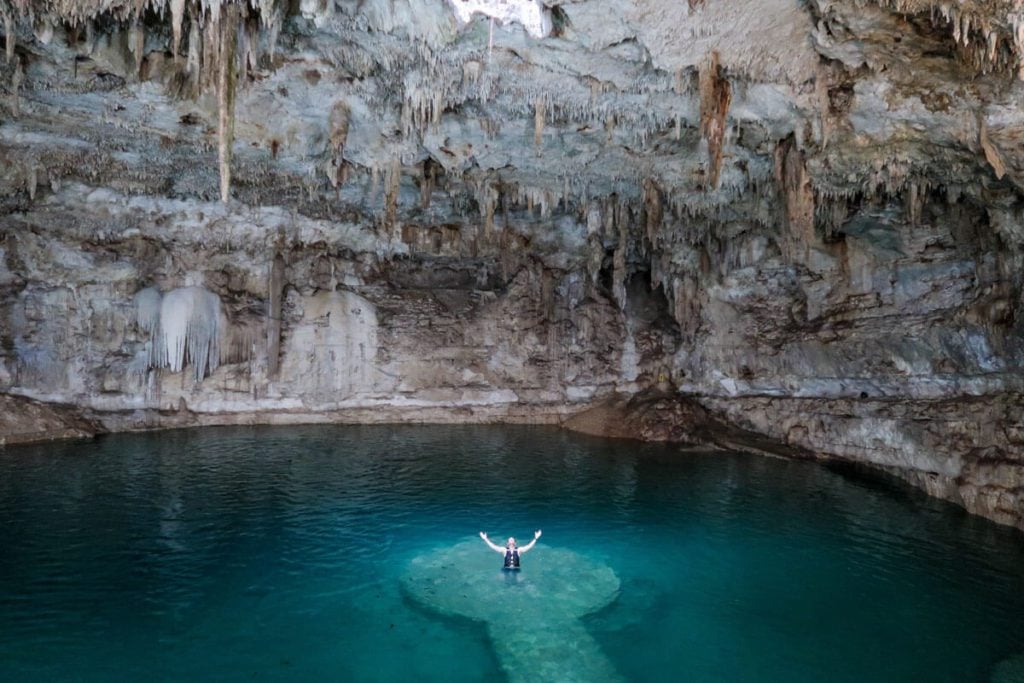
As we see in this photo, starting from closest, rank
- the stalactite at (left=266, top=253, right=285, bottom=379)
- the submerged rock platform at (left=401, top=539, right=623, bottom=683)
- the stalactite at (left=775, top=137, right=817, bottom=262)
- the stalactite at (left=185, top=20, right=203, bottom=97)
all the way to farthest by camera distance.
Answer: the submerged rock platform at (left=401, top=539, right=623, bottom=683) → the stalactite at (left=185, top=20, right=203, bottom=97) → the stalactite at (left=775, top=137, right=817, bottom=262) → the stalactite at (left=266, top=253, right=285, bottom=379)

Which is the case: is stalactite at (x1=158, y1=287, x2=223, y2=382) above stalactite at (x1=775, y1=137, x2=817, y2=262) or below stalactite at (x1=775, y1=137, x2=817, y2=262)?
below

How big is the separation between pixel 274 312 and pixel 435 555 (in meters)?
10.7

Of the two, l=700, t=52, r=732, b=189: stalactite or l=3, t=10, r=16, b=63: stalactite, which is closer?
l=3, t=10, r=16, b=63: stalactite

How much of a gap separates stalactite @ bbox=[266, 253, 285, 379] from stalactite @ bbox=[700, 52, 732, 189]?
462 inches

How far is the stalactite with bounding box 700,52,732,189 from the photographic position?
7852 millimetres

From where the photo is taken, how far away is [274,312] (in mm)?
17250

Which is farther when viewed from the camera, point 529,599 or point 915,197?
point 915,197

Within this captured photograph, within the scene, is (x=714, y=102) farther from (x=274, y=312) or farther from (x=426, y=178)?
(x=274, y=312)

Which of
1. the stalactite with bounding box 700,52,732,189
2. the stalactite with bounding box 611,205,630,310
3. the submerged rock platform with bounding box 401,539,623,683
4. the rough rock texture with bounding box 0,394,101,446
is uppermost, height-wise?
the stalactite with bounding box 700,52,732,189

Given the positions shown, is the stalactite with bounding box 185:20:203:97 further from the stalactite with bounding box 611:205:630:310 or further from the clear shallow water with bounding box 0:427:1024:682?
the stalactite with bounding box 611:205:630:310

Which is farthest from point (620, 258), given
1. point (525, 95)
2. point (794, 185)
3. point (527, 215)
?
point (525, 95)

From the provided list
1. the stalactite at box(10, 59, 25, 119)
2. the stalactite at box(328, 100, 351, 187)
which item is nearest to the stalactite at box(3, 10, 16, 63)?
the stalactite at box(10, 59, 25, 119)

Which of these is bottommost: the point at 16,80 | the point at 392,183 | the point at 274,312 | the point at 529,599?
the point at 529,599

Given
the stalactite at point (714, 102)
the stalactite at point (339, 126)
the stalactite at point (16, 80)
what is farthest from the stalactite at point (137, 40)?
the stalactite at point (714, 102)
